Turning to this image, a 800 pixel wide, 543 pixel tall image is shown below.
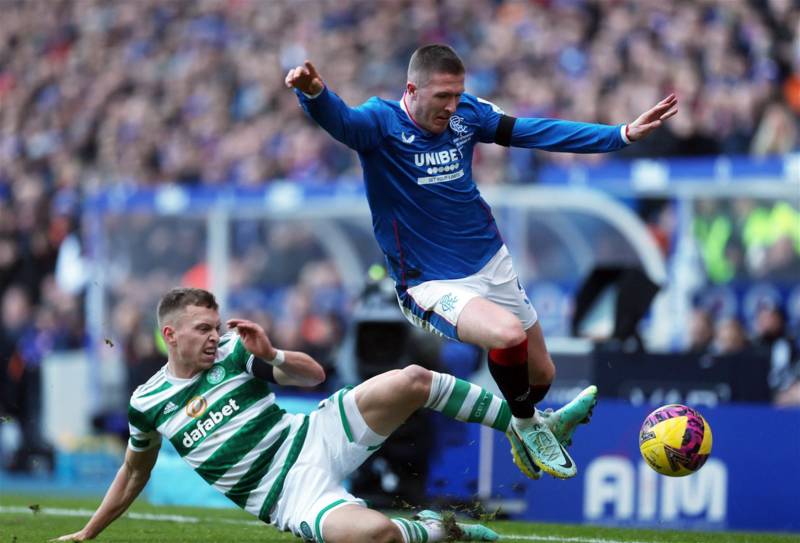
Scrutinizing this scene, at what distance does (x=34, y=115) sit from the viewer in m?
22.9

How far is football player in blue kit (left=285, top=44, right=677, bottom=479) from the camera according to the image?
7.62 metres

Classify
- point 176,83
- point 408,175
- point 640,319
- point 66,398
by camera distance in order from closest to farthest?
point 408,175
point 640,319
point 66,398
point 176,83

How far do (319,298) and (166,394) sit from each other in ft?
26.4

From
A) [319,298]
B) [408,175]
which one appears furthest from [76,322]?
[408,175]

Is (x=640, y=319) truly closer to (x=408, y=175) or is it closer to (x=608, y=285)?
(x=608, y=285)

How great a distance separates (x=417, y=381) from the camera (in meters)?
7.01

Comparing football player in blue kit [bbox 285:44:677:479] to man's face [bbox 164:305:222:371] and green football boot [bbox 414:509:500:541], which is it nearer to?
green football boot [bbox 414:509:500:541]

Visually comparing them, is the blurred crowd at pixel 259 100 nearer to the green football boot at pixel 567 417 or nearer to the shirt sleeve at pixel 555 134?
the green football boot at pixel 567 417

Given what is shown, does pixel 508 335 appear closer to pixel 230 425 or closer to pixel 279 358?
pixel 279 358

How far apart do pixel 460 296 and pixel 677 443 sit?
139 cm

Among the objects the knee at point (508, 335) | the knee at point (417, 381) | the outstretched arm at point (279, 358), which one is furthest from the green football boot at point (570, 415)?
the outstretched arm at point (279, 358)

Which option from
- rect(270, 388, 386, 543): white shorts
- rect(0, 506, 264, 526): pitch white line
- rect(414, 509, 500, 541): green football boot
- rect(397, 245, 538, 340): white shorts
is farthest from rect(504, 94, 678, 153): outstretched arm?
rect(0, 506, 264, 526): pitch white line

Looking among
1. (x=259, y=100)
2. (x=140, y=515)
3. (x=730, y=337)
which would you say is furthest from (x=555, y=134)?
(x=259, y=100)

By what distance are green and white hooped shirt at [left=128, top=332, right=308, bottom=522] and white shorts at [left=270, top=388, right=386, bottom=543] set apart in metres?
0.06
